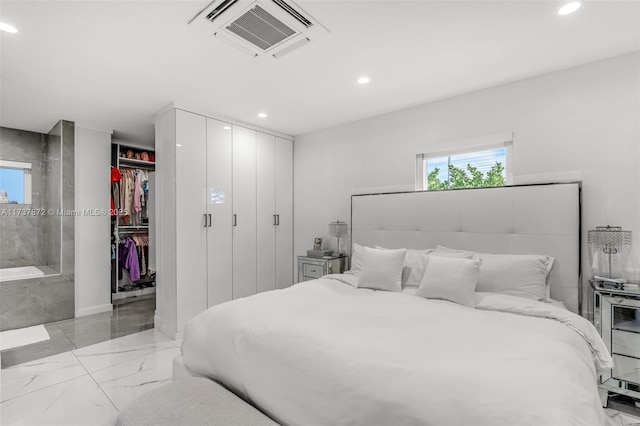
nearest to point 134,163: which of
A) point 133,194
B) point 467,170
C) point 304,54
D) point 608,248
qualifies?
point 133,194

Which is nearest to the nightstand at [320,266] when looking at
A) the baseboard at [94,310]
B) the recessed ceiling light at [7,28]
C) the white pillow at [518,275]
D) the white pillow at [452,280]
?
the white pillow at [452,280]

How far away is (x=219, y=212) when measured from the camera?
3.85 metres

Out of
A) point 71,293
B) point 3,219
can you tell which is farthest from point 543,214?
point 3,219

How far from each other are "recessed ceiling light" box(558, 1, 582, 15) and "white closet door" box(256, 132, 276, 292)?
11.1 feet

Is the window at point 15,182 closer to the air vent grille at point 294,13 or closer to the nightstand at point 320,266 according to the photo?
the nightstand at point 320,266

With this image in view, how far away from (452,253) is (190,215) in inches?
110

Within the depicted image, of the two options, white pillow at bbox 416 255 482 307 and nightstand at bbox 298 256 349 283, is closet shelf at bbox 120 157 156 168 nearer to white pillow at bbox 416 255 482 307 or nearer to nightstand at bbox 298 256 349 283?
nightstand at bbox 298 256 349 283

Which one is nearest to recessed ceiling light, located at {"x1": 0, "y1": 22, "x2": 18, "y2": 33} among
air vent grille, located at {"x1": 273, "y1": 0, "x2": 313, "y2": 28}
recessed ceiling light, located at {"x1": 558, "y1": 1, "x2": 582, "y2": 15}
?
air vent grille, located at {"x1": 273, "y1": 0, "x2": 313, "y2": 28}

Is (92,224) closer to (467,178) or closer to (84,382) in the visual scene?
(84,382)

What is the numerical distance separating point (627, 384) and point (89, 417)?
145 inches

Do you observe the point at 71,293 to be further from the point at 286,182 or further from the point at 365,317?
the point at 365,317

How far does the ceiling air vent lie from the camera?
1858mm

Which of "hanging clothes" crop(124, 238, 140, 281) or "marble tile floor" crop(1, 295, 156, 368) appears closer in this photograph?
"marble tile floor" crop(1, 295, 156, 368)

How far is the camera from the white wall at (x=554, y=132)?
2406mm
